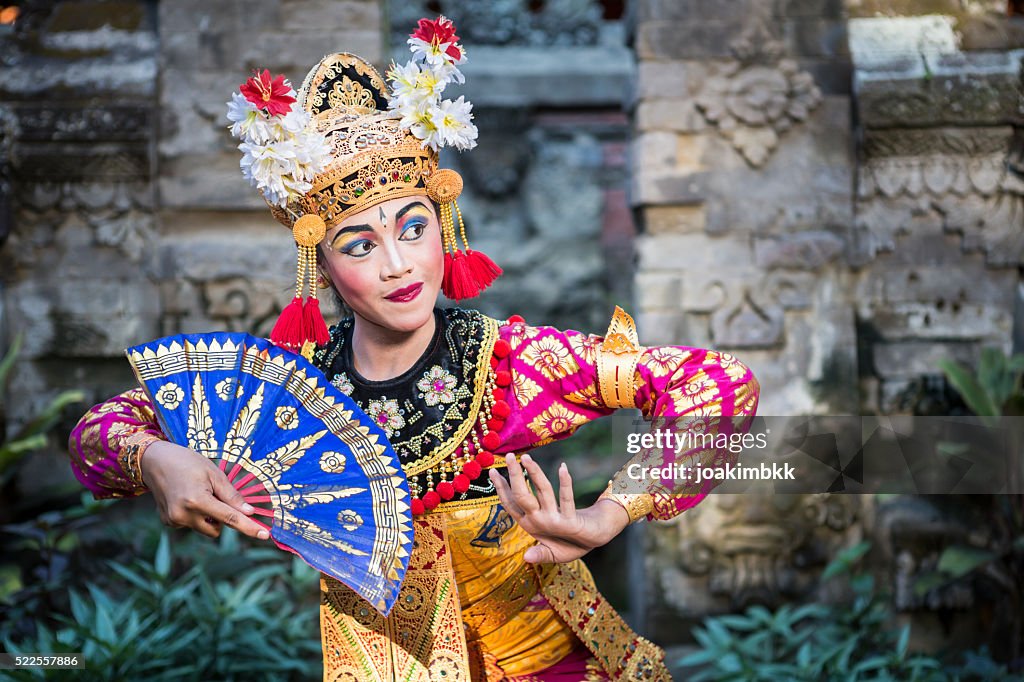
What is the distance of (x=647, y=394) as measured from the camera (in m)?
2.55

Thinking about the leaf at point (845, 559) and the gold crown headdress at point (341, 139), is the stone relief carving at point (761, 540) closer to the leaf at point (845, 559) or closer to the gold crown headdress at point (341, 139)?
the leaf at point (845, 559)

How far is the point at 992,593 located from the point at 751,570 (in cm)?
105

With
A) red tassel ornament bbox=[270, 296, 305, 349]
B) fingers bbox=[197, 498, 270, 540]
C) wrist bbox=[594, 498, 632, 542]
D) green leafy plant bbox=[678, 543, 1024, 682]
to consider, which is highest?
red tassel ornament bbox=[270, 296, 305, 349]

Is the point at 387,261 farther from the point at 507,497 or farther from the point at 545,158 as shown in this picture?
the point at 545,158

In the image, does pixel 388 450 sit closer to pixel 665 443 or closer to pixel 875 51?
pixel 665 443

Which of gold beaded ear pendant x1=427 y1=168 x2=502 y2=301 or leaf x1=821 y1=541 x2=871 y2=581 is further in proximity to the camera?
leaf x1=821 y1=541 x2=871 y2=581

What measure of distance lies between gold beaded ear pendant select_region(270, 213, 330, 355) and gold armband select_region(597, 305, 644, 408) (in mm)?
647

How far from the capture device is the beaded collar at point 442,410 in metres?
2.60

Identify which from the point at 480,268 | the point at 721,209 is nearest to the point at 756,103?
the point at 721,209

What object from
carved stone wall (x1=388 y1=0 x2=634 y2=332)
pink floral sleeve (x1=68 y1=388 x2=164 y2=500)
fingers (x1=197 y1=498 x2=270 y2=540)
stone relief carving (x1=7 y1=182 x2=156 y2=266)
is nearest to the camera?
fingers (x1=197 y1=498 x2=270 y2=540)

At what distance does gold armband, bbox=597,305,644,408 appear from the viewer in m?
2.54

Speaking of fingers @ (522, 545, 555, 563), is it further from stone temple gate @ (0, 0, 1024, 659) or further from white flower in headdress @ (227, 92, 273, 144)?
stone temple gate @ (0, 0, 1024, 659)

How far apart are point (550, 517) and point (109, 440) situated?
103 centimetres

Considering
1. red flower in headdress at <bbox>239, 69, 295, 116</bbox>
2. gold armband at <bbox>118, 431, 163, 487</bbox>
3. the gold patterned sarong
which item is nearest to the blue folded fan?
gold armband at <bbox>118, 431, 163, 487</bbox>
